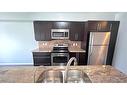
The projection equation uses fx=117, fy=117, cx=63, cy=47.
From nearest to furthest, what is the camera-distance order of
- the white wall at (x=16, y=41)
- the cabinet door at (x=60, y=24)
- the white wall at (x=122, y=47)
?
the white wall at (x=122, y=47)
the cabinet door at (x=60, y=24)
the white wall at (x=16, y=41)

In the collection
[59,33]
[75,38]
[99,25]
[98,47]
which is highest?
[99,25]

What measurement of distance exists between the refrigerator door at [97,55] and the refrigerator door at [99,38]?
157 mm

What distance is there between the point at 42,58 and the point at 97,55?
5.79ft

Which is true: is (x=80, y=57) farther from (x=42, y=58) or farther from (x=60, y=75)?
(x=60, y=75)

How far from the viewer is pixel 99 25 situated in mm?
3428

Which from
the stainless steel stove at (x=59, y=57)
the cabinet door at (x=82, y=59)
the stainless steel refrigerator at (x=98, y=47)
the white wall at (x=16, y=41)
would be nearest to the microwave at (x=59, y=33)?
the stainless steel stove at (x=59, y=57)

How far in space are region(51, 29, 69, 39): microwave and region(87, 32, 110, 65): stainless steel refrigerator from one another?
2.99ft

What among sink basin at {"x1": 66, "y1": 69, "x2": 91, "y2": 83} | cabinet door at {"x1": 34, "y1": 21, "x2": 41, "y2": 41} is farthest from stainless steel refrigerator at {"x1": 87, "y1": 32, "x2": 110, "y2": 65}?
sink basin at {"x1": 66, "y1": 69, "x2": 91, "y2": 83}

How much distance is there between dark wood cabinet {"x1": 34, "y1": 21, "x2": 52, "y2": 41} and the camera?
3.93 meters

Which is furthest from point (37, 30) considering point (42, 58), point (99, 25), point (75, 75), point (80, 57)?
point (75, 75)

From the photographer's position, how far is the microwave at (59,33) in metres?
3.97

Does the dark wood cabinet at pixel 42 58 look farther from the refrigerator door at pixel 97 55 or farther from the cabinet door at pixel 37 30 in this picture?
the refrigerator door at pixel 97 55
